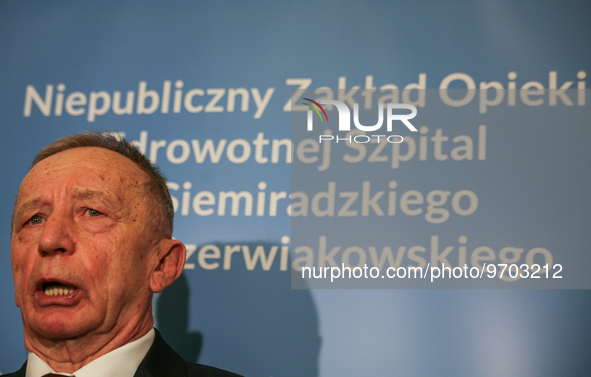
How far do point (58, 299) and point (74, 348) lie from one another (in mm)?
179

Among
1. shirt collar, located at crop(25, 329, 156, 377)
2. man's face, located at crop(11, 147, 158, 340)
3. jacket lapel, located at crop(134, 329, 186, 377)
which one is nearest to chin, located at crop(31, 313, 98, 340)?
man's face, located at crop(11, 147, 158, 340)

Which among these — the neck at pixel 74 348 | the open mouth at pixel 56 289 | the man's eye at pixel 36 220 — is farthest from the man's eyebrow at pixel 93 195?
the neck at pixel 74 348

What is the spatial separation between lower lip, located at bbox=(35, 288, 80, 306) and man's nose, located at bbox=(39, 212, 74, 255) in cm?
11

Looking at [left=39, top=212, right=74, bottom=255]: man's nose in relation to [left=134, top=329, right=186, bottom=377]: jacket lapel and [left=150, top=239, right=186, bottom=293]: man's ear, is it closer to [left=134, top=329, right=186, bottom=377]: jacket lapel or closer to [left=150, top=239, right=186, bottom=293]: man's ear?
[left=150, top=239, right=186, bottom=293]: man's ear

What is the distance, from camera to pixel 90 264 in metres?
1.52

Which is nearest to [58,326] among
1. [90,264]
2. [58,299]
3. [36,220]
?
[58,299]

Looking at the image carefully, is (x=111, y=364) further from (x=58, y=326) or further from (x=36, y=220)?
(x=36, y=220)

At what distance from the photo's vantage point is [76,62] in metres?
2.54

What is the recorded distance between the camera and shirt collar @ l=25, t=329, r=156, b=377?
1.56 meters

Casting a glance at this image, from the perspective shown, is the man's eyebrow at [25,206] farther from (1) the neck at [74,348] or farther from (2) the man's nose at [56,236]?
(1) the neck at [74,348]

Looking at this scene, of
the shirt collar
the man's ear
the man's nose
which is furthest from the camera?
the man's ear

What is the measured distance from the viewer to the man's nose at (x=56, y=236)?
1.46 metres

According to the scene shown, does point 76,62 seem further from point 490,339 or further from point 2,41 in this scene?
point 490,339

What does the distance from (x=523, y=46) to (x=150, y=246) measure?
1.56 m
